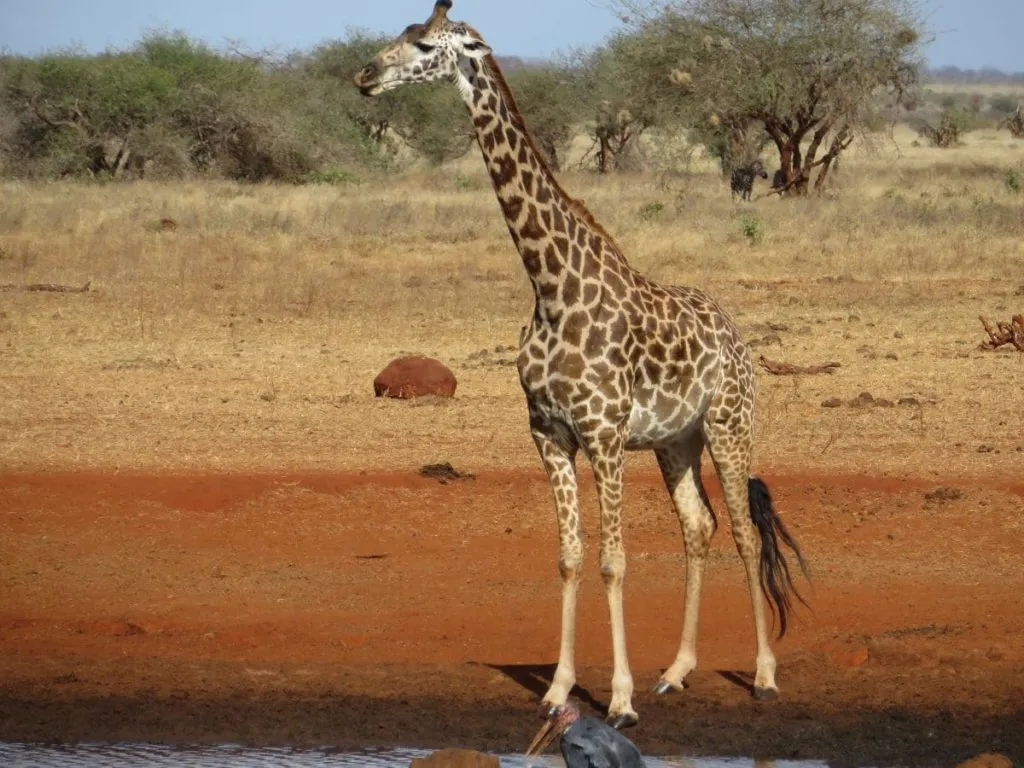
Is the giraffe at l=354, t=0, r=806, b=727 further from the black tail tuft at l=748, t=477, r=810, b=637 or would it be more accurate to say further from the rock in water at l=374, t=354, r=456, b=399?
the rock in water at l=374, t=354, r=456, b=399

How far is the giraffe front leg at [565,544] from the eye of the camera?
19.0 feet

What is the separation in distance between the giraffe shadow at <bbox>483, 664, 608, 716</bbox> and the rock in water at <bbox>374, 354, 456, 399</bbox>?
5.51 meters

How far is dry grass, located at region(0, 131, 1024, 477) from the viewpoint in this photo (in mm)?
10711

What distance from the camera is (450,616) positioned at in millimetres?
7344

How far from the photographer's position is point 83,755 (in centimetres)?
568

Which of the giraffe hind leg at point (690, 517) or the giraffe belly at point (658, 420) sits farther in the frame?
the giraffe hind leg at point (690, 517)

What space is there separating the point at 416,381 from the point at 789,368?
3.09 meters

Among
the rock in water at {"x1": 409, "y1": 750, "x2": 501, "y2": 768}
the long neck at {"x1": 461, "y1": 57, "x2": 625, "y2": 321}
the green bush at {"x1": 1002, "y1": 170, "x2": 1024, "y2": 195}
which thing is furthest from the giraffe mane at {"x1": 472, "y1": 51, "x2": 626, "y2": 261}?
the green bush at {"x1": 1002, "y1": 170, "x2": 1024, "y2": 195}

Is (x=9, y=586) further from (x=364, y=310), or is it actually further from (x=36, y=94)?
(x=36, y=94)

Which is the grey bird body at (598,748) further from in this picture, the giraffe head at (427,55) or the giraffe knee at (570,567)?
the giraffe head at (427,55)

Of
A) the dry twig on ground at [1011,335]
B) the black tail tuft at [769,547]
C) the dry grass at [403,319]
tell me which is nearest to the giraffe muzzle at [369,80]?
the black tail tuft at [769,547]

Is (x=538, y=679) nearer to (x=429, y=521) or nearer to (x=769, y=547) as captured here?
(x=769, y=547)

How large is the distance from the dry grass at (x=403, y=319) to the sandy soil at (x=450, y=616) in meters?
0.80

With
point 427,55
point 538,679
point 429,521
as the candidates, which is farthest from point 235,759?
point 429,521
